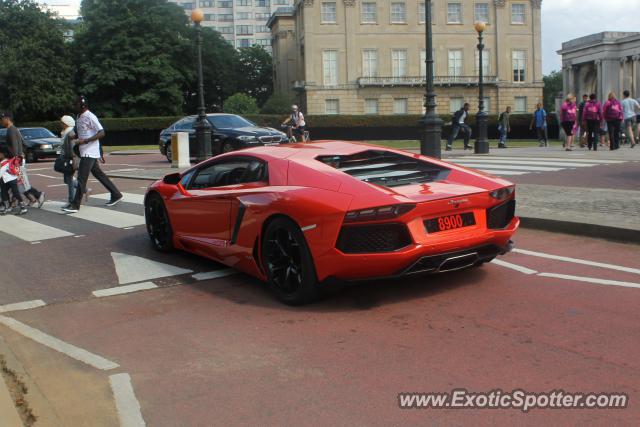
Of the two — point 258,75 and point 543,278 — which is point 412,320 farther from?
point 258,75

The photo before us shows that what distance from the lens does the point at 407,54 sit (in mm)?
73688

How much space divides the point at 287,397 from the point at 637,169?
523 inches

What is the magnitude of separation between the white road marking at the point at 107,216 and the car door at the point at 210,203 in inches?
118

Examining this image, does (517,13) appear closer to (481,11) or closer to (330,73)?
(481,11)

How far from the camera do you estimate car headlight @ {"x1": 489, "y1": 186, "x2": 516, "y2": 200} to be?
5.80 meters

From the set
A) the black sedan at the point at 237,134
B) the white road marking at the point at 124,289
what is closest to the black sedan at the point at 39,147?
the black sedan at the point at 237,134

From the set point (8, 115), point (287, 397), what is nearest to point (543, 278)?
point (287, 397)

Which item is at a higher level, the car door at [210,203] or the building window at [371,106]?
the building window at [371,106]

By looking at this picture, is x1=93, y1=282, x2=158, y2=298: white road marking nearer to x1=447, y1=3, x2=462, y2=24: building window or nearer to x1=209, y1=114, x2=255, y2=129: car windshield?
x1=209, y1=114, x2=255, y2=129: car windshield

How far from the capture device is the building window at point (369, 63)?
72750 mm

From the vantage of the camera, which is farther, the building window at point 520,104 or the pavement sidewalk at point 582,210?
the building window at point 520,104

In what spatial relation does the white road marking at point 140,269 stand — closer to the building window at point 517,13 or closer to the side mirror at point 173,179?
the side mirror at point 173,179

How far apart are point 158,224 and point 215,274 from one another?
4.99 ft

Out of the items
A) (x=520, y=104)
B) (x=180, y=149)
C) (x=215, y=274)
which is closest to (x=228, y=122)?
(x=180, y=149)
